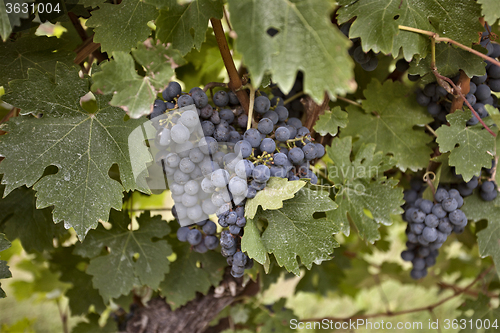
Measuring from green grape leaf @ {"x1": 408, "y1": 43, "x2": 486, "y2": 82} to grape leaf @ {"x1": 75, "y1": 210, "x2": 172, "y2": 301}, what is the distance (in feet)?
3.03

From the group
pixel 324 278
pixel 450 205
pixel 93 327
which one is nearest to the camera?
pixel 450 205

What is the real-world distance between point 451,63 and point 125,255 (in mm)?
1144

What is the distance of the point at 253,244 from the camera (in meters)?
0.82

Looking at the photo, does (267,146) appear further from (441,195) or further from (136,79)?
(441,195)

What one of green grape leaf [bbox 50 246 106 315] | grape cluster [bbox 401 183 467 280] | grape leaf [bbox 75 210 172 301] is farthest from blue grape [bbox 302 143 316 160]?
green grape leaf [bbox 50 246 106 315]

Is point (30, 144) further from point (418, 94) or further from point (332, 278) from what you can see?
point (332, 278)

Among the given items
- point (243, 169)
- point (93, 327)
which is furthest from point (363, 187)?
point (93, 327)

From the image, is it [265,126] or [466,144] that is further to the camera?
[466,144]

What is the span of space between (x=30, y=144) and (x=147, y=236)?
1.54ft

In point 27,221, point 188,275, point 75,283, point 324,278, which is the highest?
point 27,221

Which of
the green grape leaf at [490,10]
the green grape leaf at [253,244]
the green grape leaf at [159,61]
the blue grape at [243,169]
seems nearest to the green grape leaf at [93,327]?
the green grape leaf at [253,244]

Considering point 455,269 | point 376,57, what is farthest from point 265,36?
point 455,269

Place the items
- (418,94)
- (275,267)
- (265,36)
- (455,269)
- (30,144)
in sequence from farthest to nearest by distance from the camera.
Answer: (455,269) → (275,267) → (418,94) → (30,144) → (265,36)

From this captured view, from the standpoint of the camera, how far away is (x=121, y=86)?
0.71m
